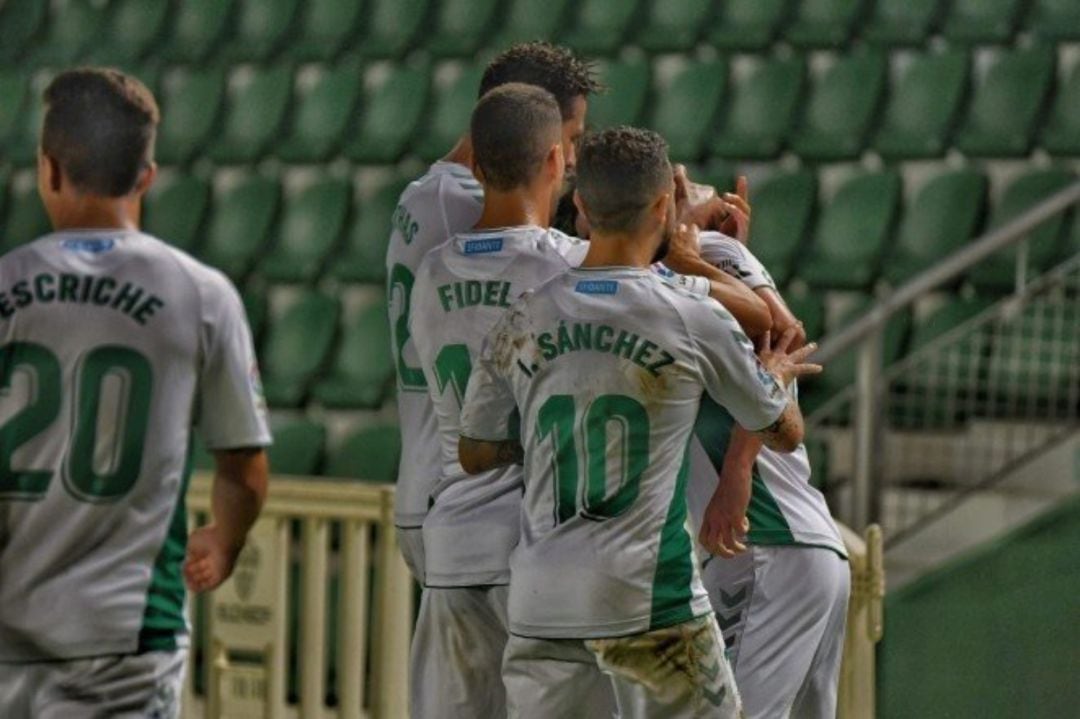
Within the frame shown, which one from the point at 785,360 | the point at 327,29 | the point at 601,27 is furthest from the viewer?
the point at 327,29

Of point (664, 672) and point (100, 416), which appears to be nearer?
point (100, 416)

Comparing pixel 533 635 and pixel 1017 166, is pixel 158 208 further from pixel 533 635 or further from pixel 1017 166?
pixel 533 635

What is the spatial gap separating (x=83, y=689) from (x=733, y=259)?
1.60 metres

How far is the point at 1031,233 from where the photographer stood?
27.3 ft

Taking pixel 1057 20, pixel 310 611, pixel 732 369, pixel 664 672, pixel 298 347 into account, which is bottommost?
pixel 310 611

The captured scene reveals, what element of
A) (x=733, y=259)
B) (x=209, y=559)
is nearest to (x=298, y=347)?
A: (x=733, y=259)

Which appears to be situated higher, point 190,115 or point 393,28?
point 393,28

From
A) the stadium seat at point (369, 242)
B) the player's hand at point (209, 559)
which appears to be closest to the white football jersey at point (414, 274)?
the player's hand at point (209, 559)

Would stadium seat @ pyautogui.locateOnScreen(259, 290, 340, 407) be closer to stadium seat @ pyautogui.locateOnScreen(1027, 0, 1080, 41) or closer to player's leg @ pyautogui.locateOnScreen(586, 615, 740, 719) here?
stadium seat @ pyautogui.locateOnScreen(1027, 0, 1080, 41)

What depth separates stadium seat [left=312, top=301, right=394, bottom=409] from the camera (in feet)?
→ 31.2

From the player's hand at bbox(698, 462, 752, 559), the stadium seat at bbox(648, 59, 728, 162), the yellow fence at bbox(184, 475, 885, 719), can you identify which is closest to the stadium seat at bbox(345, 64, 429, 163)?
the stadium seat at bbox(648, 59, 728, 162)

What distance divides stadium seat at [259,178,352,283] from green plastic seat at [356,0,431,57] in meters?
0.87

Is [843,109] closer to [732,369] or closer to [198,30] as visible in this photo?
[198,30]

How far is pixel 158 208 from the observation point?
35.6 ft
